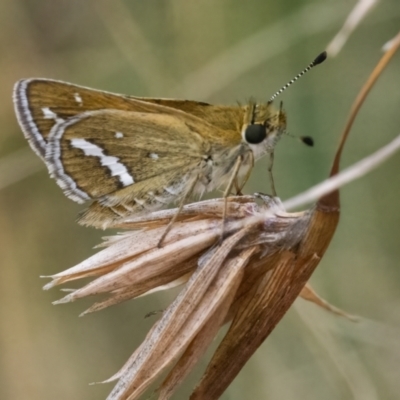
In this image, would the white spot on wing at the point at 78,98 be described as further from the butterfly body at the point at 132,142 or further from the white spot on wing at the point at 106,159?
the white spot on wing at the point at 106,159

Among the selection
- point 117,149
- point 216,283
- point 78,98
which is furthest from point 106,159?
point 216,283

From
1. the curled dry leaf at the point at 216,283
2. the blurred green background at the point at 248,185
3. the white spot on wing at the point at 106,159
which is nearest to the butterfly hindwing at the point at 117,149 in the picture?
the white spot on wing at the point at 106,159

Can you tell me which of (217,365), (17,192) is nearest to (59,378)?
(17,192)

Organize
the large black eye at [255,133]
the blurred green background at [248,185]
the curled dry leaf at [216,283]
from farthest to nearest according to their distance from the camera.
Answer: the blurred green background at [248,185], the large black eye at [255,133], the curled dry leaf at [216,283]

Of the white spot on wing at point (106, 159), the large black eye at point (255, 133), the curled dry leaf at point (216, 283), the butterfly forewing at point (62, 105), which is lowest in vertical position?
the curled dry leaf at point (216, 283)

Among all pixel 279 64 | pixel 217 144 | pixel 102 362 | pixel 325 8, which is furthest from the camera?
pixel 102 362

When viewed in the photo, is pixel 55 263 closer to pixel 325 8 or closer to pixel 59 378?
pixel 59 378

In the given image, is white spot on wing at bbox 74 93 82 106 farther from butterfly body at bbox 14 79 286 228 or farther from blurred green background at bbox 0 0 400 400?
blurred green background at bbox 0 0 400 400

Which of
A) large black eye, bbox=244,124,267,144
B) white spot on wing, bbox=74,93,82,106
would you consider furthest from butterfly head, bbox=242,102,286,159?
white spot on wing, bbox=74,93,82,106
